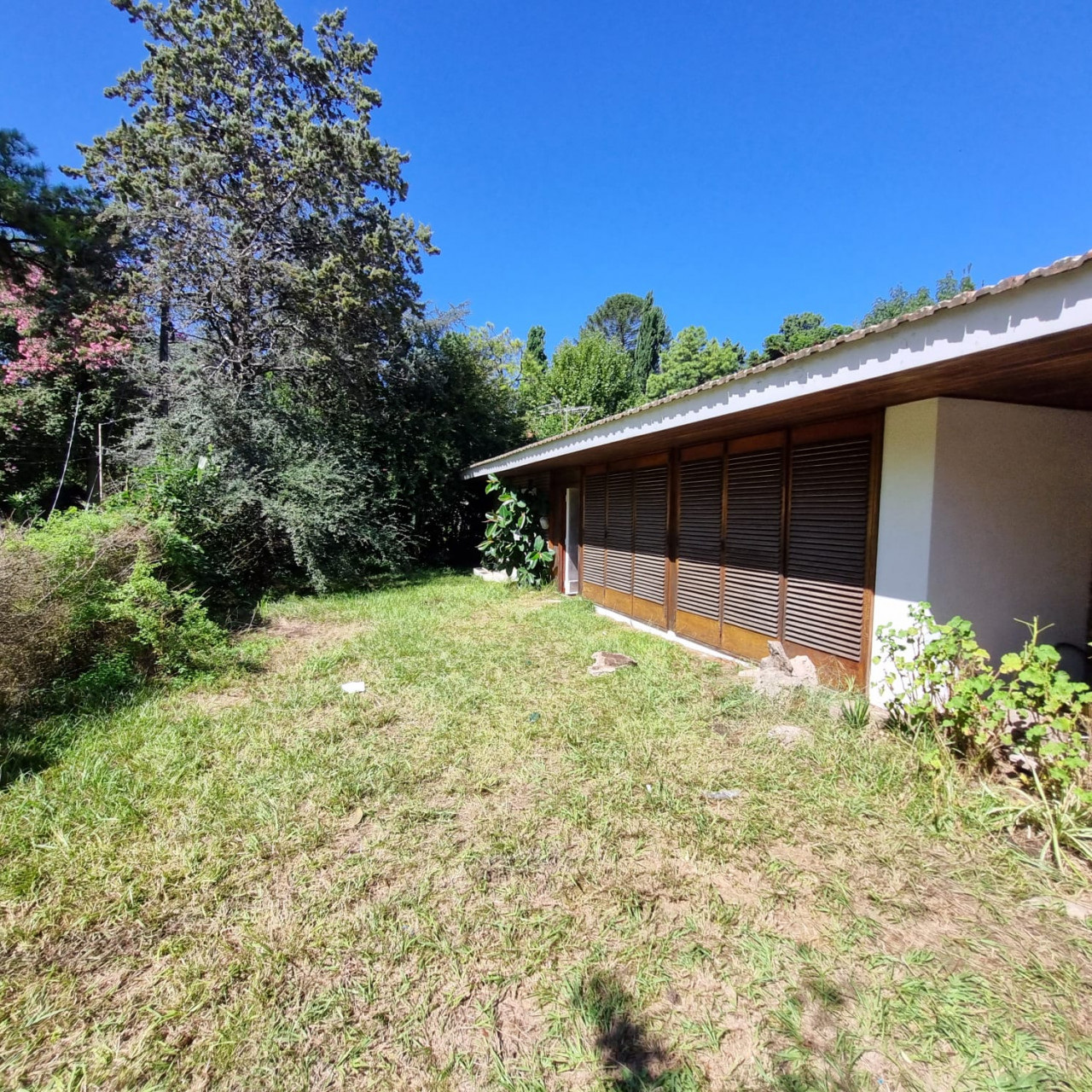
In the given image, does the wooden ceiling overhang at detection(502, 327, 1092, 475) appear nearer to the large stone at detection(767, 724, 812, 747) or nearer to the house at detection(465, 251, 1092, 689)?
the house at detection(465, 251, 1092, 689)

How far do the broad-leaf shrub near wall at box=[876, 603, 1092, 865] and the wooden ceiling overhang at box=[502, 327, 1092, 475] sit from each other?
4.55 feet

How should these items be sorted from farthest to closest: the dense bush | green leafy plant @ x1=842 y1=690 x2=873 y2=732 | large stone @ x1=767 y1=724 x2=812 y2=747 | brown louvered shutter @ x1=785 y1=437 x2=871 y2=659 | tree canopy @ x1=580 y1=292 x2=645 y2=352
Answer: tree canopy @ x1=580 y1=292 x2=645 y2=352, brown louvered shutter @ x1=785 y1=437 x2=871 y2=659, the dense bush, green leafy plant @ x1=842 y1=690 x2=873 y2=732, large stone @ x1=767 y1=724 x2=812 y2=747

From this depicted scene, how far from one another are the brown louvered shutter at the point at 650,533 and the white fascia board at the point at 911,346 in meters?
1.98

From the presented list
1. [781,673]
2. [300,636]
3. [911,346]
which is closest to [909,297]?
[781,673]

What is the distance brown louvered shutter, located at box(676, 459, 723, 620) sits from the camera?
18.1 feet

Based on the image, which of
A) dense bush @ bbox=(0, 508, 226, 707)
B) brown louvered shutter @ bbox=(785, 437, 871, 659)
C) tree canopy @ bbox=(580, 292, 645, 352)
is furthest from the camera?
tree canopy @ bbox=(580, 292, 645, 352)

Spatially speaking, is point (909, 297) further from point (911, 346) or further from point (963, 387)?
point (911, 346)

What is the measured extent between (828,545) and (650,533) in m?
2.69

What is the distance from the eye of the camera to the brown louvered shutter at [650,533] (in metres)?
6.50

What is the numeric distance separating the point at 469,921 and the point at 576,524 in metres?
7.51

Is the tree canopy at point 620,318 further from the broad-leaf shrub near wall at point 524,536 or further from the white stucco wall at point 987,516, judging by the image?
the white stucco wall at point 987,516

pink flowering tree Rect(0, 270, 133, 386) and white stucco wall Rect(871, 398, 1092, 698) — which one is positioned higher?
pink flowering tree Rect(0, 270, 133, 386)

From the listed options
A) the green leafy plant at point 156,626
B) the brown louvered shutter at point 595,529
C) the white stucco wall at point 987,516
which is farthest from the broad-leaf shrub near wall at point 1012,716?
the green leafy plant at point 156,626

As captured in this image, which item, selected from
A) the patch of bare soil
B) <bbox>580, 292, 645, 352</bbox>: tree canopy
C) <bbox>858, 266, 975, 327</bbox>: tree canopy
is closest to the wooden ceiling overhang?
the patch of bare soil
